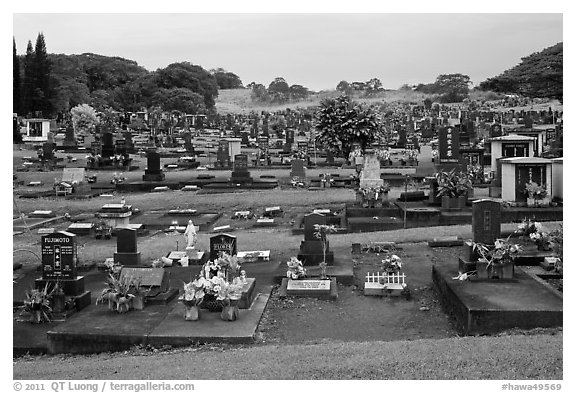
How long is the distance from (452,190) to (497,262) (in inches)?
376

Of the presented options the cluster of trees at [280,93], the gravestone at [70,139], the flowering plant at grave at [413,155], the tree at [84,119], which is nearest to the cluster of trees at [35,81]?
the tree at [84,119]

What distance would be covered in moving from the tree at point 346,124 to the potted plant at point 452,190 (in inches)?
475

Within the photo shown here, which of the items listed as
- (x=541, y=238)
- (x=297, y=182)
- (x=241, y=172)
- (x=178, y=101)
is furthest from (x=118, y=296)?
(x=178, y=101)

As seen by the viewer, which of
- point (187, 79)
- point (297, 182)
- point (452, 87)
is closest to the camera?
point (297, 182)

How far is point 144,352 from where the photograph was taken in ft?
36.3

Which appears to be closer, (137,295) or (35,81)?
(137,295)

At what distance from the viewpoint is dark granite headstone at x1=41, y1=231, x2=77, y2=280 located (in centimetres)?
1383

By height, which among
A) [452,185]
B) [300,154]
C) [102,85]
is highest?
[102,85]

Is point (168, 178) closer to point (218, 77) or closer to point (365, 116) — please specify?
point (365, 116)

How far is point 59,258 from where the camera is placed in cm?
1391

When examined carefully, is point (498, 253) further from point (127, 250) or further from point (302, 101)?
point (302, 101)

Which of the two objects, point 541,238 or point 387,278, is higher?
point 541,238

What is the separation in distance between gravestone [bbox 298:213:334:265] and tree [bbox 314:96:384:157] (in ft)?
63.4

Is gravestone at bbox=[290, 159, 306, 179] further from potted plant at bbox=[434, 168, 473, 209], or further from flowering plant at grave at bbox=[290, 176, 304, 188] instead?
potted plant at bbox=[434, 168, 473, 209]
